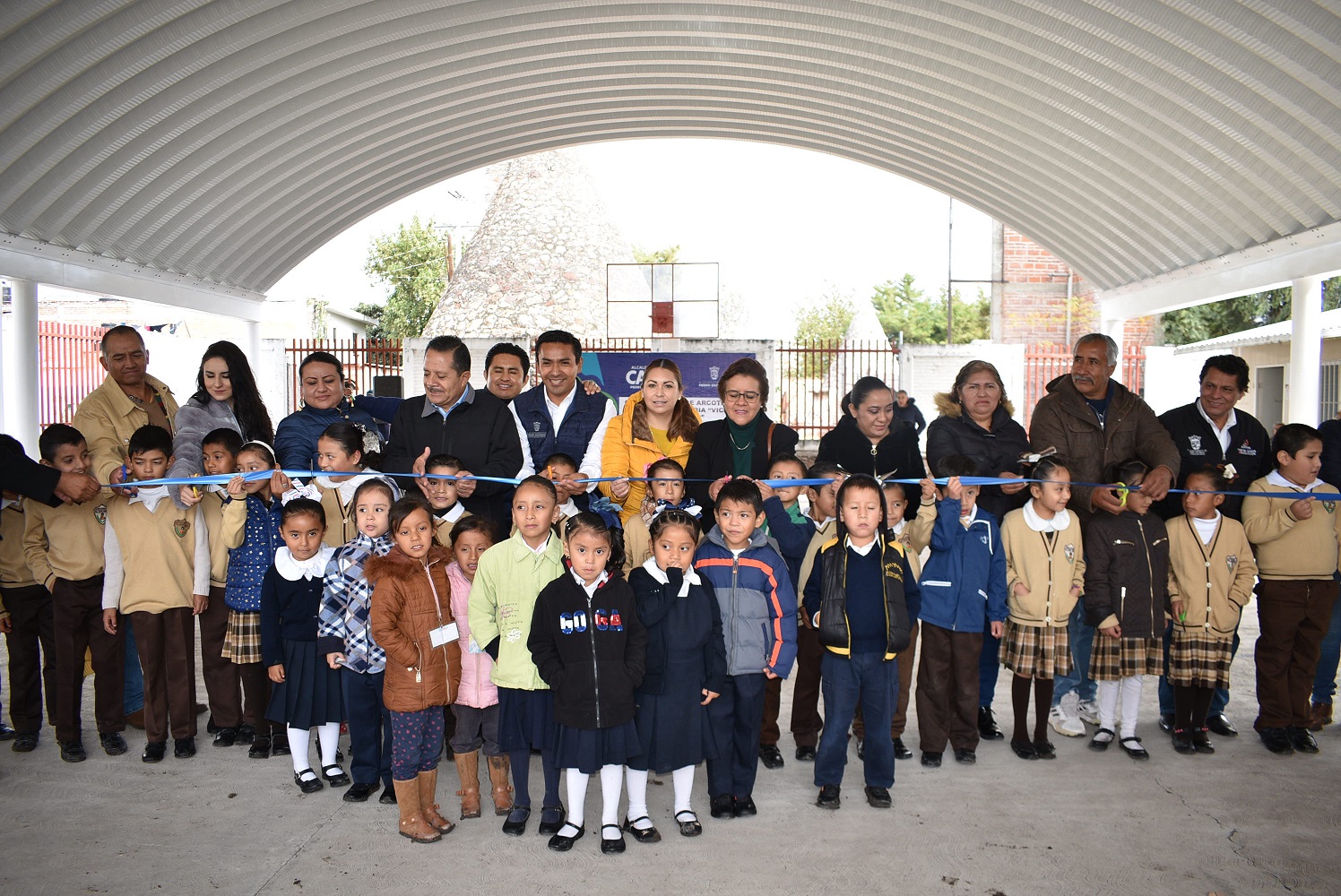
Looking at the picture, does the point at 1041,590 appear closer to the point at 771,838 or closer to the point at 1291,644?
the point at 1291,644

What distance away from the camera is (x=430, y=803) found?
3.99 meters

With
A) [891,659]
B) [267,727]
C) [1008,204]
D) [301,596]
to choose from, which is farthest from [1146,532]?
[1008,204]

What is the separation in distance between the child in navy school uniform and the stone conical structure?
3348 cm

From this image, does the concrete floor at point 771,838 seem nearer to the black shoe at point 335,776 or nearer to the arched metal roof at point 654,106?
the black shoe at point 335,776

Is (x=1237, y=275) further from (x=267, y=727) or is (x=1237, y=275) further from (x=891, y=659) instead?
(x=267, y=727)

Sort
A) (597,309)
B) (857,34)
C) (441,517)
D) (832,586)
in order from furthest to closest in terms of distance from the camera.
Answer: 1. (597,309)
2. (857,34)
3. (441,517)
4. (832,586)

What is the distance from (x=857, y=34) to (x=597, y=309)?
31825 mm

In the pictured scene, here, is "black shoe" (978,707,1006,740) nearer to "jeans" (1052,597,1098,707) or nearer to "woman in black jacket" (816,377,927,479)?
"jeans" (1052,597,1098,707)

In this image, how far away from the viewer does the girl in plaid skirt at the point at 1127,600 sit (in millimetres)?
4812

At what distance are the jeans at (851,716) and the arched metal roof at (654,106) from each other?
18.0ft

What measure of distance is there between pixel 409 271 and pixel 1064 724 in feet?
127

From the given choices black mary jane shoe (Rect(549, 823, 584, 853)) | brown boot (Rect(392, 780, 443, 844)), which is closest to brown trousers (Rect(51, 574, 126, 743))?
brown boot (Rect(392, 780, 443, 844))

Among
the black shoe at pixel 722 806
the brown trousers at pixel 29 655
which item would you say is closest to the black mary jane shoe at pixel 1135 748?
the black shoe at pixel 722 806

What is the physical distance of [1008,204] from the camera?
482 inches
